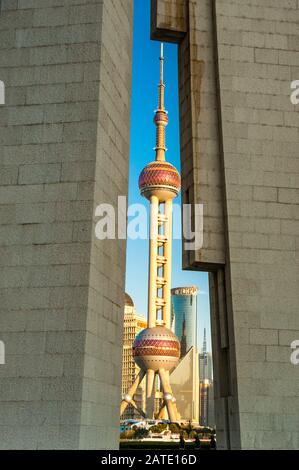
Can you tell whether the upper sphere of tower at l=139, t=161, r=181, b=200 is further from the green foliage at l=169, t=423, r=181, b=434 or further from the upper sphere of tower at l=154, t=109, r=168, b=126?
the green foliage at l=169, t=423, r=181, b=434

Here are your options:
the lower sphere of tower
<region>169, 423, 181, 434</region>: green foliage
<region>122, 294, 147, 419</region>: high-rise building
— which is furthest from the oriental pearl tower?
<region>122, 294, 147, 419</region>: high-rise building

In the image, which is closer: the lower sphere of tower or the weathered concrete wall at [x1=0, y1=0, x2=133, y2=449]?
the weathered concrete wall at [x1=0, y1=0, x2=133, y2=449]

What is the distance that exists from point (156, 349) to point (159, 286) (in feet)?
43.0

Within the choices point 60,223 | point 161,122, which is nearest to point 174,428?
point 161,122

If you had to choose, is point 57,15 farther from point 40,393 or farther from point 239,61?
point 40,393

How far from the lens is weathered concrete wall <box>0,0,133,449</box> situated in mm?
15242

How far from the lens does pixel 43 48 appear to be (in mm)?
17719

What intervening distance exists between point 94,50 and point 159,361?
109221 millimetres

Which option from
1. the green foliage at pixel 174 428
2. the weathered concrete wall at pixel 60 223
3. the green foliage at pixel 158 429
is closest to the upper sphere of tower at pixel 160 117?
the green foliage at pixel 174 428

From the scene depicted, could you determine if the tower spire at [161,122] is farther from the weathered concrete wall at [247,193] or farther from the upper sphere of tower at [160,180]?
the weathered concrete wall at [247,193]

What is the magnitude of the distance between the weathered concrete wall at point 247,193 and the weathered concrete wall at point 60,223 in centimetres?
277

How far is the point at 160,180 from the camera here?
128 m

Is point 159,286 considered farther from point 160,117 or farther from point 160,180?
point 160,117

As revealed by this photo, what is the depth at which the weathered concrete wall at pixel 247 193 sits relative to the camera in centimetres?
1738
